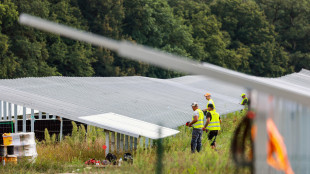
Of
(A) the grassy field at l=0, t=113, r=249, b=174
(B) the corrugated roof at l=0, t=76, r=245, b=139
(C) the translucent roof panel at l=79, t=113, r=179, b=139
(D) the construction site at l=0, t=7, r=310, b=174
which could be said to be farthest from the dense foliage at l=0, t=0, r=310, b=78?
(A) the grassy field at l=0, t=113, r=249, b=174

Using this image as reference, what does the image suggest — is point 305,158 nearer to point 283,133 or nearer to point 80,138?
point 283,133

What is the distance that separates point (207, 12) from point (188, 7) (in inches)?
81.3

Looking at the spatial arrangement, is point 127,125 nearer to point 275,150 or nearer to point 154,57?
point 275,150

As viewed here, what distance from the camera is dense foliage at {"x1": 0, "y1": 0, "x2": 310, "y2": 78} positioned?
126ft

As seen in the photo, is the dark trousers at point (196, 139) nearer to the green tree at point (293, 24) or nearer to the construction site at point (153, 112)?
the construction site at point (153, 112)

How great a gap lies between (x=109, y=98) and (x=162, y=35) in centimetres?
3153

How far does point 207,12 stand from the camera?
59.3 m

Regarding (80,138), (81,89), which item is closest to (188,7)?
(81,89)

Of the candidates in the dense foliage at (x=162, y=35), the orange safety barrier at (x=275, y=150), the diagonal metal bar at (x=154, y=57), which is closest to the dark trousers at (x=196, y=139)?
the orange safety barrier at (x=275, y=150)

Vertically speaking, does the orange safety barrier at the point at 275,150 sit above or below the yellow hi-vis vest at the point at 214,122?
above

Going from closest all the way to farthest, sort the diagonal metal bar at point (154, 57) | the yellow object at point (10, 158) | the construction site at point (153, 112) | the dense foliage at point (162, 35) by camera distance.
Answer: the diagonal metal bar at point (154, 57) → the construction site at point (153, 112) → the yellow object at point (10, 158) → the dense foliage at point (162, 35)

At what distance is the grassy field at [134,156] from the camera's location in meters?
8.07

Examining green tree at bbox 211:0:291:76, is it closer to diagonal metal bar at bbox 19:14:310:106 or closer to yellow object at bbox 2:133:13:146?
yellow object at bbox 2:133:13:146

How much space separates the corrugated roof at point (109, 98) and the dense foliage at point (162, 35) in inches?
510
